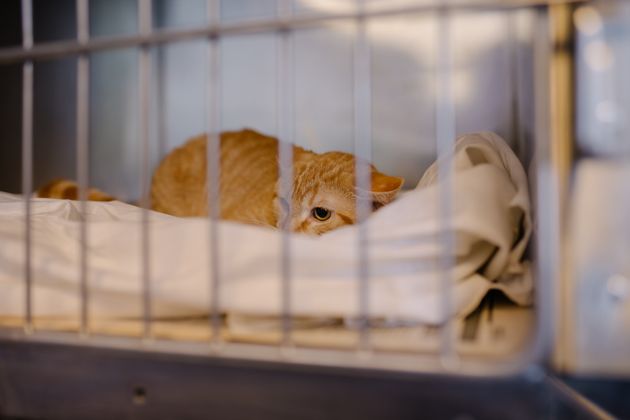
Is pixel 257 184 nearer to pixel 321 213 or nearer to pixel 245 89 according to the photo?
pixel 321 213

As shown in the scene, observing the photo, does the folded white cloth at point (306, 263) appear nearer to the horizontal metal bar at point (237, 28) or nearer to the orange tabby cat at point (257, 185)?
the horizontal metal bar at point (237, 28)

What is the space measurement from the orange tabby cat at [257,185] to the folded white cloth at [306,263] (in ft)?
1.87

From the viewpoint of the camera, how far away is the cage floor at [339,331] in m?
0.67

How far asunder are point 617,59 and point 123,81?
6.55 feet

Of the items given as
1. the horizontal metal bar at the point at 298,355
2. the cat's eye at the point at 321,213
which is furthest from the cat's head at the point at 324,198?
the horizontal metal bar at the point at 298,355

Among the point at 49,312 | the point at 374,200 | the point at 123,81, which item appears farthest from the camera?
the point at 123,81

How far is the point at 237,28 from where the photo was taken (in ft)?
2.32

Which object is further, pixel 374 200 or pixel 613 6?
pixel 374 200

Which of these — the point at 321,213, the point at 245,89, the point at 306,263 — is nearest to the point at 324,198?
the point at 321,213

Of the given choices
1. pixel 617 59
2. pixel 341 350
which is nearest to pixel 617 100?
pixel 617 59

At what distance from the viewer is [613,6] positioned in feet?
1.94

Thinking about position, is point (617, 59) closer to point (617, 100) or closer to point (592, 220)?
point (617, 100)

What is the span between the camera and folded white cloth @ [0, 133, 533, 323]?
0.72m

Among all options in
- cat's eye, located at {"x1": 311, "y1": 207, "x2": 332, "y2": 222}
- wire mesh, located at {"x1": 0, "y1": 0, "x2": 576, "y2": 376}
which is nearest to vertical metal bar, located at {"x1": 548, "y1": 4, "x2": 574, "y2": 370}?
wire mesh, located at {"x1": 0, "y1": 0, "x2": 576, "y2": 376}
